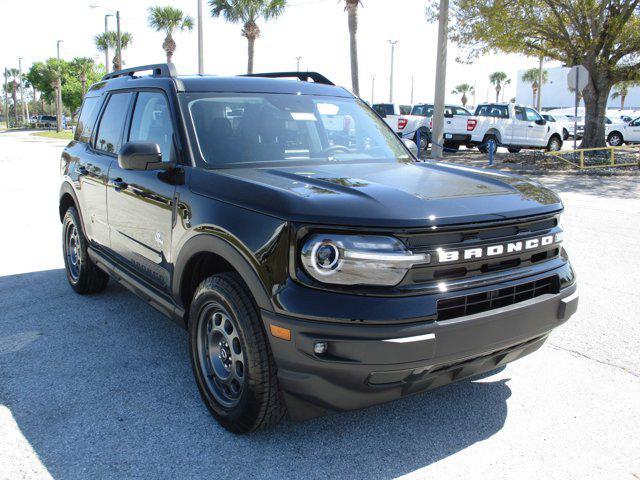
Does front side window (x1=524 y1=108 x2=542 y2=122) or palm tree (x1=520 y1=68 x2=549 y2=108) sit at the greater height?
palm tree (x1=520 y1=68 x2=549 y2=108)

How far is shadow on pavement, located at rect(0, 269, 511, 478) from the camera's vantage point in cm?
286

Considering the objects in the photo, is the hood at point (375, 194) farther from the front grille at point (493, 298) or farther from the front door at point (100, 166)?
the front door at point (100, 166)

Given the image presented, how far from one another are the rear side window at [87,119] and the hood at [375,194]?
2304 millimetres

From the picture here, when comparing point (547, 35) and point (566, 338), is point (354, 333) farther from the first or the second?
point (547, 35)

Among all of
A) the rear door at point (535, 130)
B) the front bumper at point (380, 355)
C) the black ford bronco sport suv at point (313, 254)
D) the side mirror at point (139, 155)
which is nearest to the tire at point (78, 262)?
the black ford bronco sport suv at point (313, 254)

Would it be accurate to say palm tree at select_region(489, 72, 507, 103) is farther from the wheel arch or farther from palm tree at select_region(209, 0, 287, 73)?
the wheel arch

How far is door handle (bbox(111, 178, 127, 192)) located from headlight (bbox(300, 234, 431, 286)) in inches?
83.0

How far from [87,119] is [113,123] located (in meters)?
0.83

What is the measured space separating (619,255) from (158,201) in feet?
18.8

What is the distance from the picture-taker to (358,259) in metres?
2.54

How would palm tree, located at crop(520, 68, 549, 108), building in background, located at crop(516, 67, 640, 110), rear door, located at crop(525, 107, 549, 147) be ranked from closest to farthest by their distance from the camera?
rear door, located at crop(525, 107, 549, 147) < building in background, located at crop(516, 67, 640, 110) < palm tree, located at crop(520, 68, 549, 108)

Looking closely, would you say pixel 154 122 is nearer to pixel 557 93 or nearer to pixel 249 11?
pixel 249 11

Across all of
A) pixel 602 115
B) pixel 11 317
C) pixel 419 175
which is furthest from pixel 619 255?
pixel 602 115

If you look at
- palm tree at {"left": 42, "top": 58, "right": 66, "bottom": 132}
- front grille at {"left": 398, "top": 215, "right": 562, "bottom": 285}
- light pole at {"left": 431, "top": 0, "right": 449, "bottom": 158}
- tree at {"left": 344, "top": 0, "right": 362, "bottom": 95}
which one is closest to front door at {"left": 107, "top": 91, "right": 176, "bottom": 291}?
front grille at {"left": 398, "top": 215, "right": 562, "bottom": 285}
